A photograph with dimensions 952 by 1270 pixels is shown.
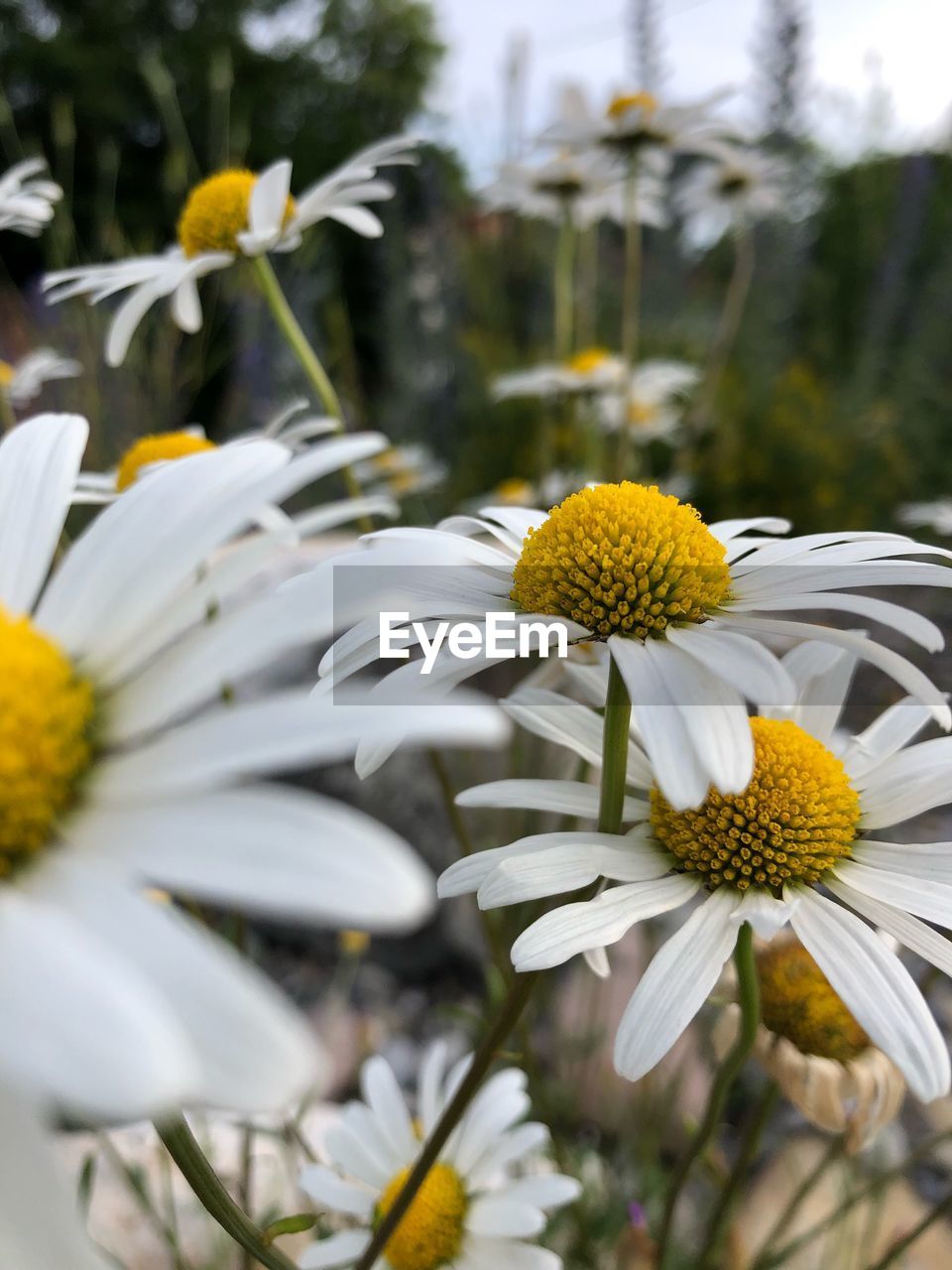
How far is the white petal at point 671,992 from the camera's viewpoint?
0.29 meters

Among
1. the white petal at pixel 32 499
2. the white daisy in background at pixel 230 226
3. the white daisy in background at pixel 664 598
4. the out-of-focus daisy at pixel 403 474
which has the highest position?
the white daisy in background at pixel 230 226

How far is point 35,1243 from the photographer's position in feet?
0.53

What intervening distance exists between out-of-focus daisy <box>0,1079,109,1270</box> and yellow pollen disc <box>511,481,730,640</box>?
232mm

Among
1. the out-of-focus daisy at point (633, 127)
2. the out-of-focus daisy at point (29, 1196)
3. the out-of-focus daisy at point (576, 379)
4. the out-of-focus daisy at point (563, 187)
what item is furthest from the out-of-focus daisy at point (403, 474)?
the out-of-focus daisy at point (29, 1196)

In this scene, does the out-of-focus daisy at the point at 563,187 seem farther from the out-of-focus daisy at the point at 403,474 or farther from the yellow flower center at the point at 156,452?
the yellow flower center at the point at 156,452

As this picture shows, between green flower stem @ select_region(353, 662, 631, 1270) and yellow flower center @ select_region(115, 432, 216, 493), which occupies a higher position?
yellow flower center @ select_region(115, 432, 216, 493)

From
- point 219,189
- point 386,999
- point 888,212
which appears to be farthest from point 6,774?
point 888,212

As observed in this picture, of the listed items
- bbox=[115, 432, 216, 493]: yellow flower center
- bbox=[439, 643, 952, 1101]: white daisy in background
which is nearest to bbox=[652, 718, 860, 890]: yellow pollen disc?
bbox=[439, 643, 952, 1101]: white daisy in background

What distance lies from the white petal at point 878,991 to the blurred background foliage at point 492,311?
1.06 m

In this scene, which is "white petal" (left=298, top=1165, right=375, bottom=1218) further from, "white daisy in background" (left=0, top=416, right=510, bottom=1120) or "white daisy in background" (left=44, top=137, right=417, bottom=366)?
"white daisy in background" (left=44, top=137, right=417, bottom=366)

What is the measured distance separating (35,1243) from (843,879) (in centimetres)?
29

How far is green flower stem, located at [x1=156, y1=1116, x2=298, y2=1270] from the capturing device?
245mm

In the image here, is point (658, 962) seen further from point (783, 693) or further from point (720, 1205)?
point (720, 1205)

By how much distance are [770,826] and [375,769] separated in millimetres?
150
